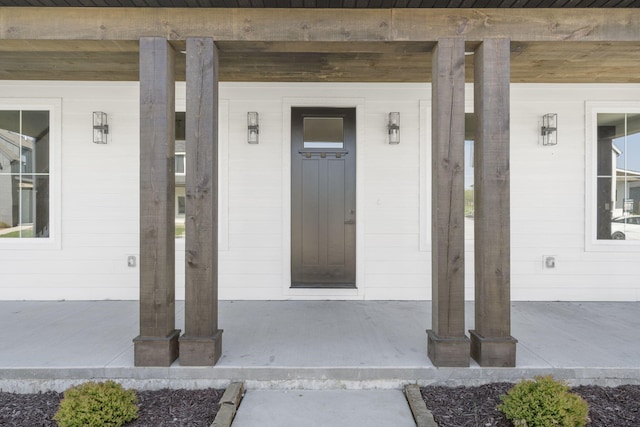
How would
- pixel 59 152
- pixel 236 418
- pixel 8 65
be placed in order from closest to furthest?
pixel 236 418
pixel 8 65
pixel 59 152

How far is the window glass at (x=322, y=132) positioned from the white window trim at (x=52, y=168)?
2878mm

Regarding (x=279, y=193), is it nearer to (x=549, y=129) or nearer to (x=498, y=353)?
(x=498, y=353)

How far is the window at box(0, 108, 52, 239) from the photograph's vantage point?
414 centimetres

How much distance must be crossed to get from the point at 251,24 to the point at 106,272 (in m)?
3.30

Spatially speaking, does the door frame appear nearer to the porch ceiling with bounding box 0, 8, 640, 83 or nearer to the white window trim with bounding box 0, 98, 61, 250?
the porch ceiling with bounding box 0, 8, 640, 83

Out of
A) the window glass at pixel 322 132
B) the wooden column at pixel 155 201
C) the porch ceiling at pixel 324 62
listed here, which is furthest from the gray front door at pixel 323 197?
the wooden column at pixel 155 201

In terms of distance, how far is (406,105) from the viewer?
4.14 meters

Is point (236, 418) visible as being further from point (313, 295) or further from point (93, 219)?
point (93, 219)

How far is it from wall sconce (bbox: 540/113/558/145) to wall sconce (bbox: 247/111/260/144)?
3.33m

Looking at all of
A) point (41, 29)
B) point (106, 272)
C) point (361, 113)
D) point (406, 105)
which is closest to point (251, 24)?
point (41, 29)

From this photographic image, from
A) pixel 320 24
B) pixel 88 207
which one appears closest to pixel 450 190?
pixel 320 24

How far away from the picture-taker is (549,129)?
409 centimetres

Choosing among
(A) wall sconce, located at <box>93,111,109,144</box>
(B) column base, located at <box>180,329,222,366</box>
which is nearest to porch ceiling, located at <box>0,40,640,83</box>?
(A) wall sconce, located at <box>93,111,109,144</box>

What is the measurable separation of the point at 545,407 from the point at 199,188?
2.44 metres
